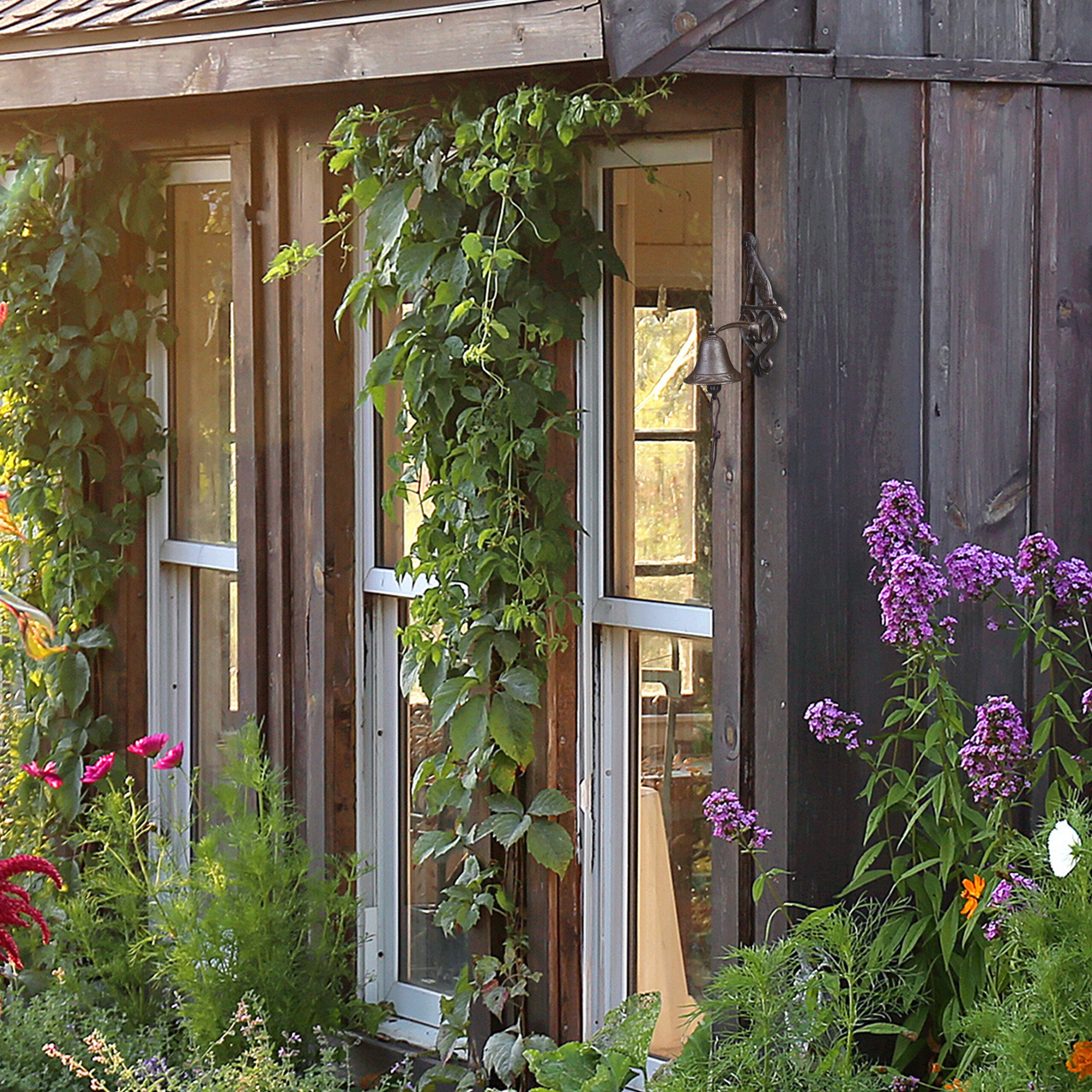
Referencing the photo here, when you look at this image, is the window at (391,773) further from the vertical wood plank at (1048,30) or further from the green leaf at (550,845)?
the vertical wood plank at (1048,30)

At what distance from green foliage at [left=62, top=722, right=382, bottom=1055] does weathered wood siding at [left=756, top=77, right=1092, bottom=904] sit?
1.53 meters

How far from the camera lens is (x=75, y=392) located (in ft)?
17.4

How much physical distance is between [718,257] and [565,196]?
447 mm

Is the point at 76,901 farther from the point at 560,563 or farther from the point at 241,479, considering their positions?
the point at 560,563

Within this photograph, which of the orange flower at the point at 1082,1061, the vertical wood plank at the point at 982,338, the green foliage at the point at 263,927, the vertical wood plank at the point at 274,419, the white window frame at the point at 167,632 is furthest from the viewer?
the white window frame at the point at 167,632

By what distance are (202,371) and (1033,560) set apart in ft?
9.49

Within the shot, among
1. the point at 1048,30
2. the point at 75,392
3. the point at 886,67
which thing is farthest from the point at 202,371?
the point at 1048,30

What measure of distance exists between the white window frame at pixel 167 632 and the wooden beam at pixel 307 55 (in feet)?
2.99

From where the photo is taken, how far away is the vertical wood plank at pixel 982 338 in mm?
3623

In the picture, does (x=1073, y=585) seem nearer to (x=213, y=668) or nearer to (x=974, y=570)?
(x=974, y=570)

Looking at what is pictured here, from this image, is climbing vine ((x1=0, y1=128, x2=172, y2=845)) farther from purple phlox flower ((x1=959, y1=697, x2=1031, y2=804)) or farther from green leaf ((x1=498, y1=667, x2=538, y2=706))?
purple phlox flower ((x1=959, y1=697, x2=1031, y2=804))

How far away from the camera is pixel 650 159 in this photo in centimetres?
390

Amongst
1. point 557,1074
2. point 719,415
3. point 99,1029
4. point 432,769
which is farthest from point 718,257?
point 99,1029

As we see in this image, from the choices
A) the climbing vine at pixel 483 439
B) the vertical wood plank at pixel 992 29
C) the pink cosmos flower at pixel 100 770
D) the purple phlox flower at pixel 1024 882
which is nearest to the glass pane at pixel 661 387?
the climbing vine at pixel 483 439
